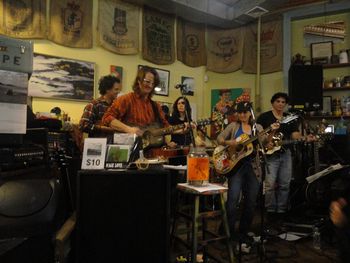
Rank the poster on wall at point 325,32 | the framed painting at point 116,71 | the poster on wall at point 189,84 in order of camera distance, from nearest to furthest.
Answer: the framed painting at point 116,71
the poster on wall at point 325,32
the poster on wall at point 189,84

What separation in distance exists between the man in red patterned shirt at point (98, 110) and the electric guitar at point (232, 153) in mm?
1167

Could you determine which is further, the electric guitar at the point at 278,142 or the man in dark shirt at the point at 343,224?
the electric guitar at the point at 278,142

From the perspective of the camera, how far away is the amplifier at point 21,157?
5.18 ft

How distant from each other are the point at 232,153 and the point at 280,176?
1.27 metres

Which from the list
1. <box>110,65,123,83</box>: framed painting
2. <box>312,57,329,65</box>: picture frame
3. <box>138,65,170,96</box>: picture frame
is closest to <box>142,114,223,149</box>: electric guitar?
<box>110,65,123,83</box>: framed painting

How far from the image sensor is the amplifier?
1579 millimetres

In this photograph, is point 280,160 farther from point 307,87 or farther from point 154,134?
point 154,134

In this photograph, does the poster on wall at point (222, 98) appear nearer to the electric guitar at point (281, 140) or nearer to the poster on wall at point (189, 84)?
the poster on wall at point (189, 84)

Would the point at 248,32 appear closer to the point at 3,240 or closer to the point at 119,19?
the point at 119,19

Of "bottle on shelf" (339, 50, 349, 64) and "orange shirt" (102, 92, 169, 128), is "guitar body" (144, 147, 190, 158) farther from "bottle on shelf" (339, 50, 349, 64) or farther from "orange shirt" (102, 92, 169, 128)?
"bottle on shelf" (339, 50, 349, 64)

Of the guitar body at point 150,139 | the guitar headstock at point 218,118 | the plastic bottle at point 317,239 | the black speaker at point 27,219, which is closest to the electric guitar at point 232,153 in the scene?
the guitar headstock at point 218,118

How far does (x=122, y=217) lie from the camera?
1.69 m

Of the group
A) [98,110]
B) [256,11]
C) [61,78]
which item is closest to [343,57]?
[256,11]

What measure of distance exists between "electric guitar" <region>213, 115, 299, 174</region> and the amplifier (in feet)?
5.70
